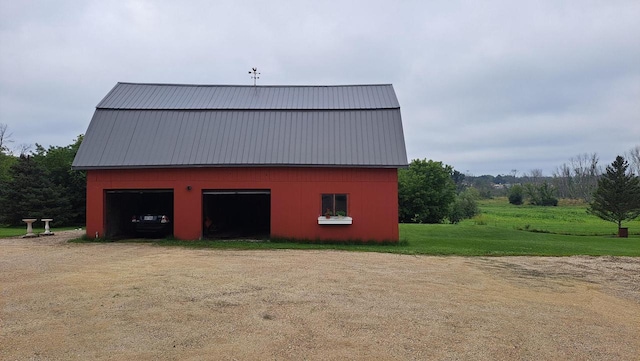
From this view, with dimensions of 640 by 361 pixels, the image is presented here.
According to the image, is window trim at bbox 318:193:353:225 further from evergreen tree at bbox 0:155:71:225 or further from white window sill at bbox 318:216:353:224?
evergreen tree at bbox 0:155:71:225

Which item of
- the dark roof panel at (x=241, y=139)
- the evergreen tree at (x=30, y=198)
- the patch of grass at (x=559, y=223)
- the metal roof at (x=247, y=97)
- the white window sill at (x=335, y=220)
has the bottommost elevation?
the patch of grass at (x=559, y=223)

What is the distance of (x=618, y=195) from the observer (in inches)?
1202

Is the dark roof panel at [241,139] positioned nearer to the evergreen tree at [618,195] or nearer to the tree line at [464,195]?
the tree line at [464,195]

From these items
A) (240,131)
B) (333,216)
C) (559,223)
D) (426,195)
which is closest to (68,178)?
(240,131)

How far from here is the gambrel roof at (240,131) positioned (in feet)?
58.0

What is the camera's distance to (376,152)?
1789 centimetres

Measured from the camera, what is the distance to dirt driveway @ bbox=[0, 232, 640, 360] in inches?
218

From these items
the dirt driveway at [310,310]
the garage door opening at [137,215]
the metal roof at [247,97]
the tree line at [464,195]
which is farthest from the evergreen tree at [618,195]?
the garage door opening at [137,215]

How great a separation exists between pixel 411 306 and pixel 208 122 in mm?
14077

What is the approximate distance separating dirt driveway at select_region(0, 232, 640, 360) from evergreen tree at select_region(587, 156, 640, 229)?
21.8 metres

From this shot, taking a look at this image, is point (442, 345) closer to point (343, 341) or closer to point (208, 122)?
point (343, 341)

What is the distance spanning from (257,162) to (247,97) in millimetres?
4875

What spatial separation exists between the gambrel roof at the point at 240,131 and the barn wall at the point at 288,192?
46 cm

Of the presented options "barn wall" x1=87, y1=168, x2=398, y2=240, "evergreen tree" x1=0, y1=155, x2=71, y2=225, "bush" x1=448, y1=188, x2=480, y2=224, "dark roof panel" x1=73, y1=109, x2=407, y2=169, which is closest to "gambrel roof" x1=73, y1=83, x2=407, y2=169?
"dark roof panel" x1=73, y1=109, x2=407, y2=169
